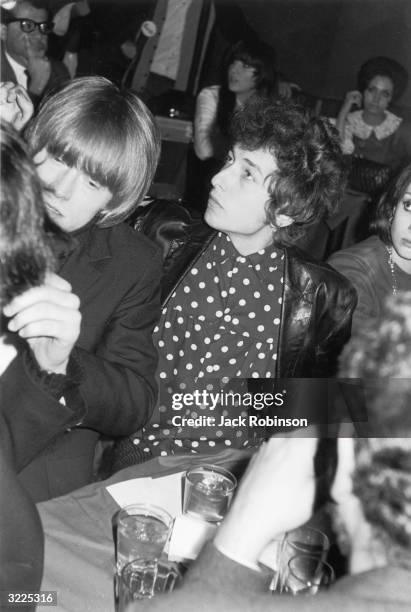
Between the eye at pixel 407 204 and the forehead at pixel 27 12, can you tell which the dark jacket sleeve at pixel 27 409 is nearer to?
the eye at pixel 407 204

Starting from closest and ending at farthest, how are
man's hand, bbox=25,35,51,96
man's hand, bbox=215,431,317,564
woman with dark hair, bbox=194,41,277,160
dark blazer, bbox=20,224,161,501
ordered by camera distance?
man's hand, bbox=215,431,317,564 < dark blazer, bbox=20,224,161,501 < man's hand, bbox=25,35,51,96 < woman with dark hair, bbox=194,41,277,160

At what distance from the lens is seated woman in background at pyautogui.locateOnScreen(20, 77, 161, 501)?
875mm

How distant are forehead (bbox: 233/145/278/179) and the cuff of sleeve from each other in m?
0.72

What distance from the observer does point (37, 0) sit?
251 cm

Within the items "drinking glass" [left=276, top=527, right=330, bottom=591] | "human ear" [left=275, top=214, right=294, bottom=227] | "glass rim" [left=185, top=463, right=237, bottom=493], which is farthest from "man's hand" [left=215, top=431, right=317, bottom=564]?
"human ear" [left=275, top=214, right=294, bottom=227]

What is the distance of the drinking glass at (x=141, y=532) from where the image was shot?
665 mm

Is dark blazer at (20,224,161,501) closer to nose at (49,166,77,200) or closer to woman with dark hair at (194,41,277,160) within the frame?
nose at (49,166,77,200)

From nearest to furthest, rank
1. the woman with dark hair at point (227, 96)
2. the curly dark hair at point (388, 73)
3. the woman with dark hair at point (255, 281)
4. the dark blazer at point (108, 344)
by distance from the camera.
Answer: the dark blazer at point (108, 344)
the woman with dark hair at point (255, 281)
the woman with dark hair at point (227, 96)
the curly dark hair at point (388, 73)

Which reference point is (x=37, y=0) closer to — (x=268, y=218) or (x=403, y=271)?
(x=268, y=218)

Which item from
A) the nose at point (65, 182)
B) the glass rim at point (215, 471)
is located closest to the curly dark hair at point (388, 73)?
the nose at point (65, 182)

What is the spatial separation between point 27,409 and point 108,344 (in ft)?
1.21

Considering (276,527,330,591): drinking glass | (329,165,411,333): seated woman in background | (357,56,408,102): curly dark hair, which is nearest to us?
(276,527,330,591): drinking glass

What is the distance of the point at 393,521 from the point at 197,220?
95 cm

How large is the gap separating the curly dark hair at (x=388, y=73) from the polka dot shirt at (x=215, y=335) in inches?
89.3
